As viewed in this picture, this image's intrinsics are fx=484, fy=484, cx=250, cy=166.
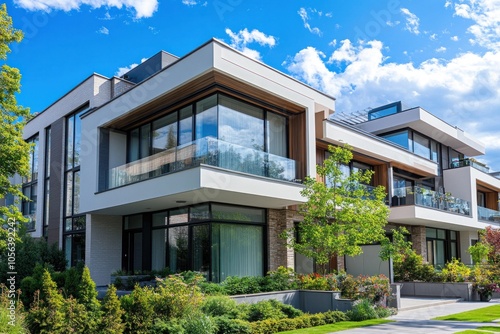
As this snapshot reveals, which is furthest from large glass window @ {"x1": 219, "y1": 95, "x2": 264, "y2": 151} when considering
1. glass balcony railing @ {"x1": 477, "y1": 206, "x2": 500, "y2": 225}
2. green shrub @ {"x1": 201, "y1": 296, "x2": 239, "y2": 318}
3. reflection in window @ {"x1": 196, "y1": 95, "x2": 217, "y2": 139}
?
glass balcony railing @ {"x1": 477, "y1": 206, "x2": 500, "y2": 225}

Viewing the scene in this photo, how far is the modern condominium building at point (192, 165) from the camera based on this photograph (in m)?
16.1

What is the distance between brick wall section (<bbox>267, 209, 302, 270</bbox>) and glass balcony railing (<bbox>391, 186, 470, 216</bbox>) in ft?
27.2

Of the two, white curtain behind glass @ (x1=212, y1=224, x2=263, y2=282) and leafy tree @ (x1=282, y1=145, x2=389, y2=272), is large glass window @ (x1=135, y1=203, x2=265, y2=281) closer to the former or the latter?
white curtain behind glass @ (x1=212, y1=224, x2=263, y2=282)

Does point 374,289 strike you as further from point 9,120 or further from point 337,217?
point 9,120

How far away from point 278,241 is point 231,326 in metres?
7.44

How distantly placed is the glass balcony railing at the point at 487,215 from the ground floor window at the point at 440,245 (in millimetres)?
2099

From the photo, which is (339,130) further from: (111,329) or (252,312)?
(111,329)

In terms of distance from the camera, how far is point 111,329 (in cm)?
1014

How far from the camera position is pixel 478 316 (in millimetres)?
15422

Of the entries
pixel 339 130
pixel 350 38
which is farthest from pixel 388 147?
pixel 350 38

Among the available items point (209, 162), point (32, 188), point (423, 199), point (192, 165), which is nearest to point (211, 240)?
point (192, 165)

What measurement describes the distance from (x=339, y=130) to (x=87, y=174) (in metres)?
11.2

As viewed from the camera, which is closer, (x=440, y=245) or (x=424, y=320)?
(x=424, y=320)

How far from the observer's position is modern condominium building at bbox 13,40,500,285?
16141mm
